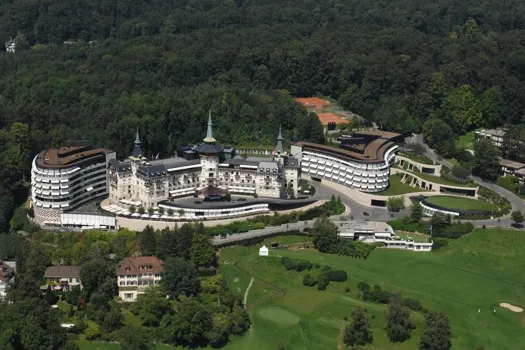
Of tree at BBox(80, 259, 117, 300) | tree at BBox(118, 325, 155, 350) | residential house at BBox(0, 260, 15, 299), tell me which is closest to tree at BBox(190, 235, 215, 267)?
tree at BBox(80, 259, 117, 300)

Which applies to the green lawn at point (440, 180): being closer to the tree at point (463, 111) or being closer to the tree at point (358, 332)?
the tree at point (463, 111)

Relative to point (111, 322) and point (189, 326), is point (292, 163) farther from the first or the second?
point (111, 322)

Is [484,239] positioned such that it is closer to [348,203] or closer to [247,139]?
[348,203]

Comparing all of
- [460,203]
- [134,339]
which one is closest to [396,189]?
[460,203]

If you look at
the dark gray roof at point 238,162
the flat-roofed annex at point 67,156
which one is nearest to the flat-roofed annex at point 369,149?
the dark gray roof at point 238,162

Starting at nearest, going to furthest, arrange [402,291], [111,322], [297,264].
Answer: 1. [111,322]
2. [402,291]
3. [297,264]

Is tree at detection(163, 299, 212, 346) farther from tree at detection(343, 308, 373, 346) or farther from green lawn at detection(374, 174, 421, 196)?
green lawn at detection(374, 174, 421, 196)

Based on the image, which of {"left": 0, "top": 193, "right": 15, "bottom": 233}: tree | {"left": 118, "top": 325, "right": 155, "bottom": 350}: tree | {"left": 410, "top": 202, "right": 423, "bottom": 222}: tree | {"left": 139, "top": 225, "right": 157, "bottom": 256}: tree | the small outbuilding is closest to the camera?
{"left": 118, "top": 325, "right": 155, "bottom": 350}: tree

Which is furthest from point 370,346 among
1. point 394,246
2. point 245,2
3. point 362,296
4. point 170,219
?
point 245,2
